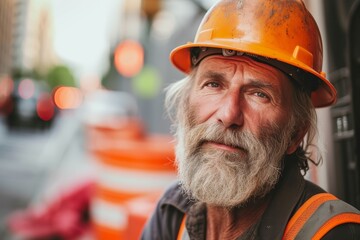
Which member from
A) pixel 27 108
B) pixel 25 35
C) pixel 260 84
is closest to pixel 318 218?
pixel 260 84

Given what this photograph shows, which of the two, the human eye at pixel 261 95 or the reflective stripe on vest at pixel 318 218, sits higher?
the human eye at pixel 261 95

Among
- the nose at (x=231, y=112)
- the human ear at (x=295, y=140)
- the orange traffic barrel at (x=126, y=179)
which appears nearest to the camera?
the nose at (x=231, y=112)

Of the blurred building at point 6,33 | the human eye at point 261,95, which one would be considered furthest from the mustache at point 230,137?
the blurred building at point 6,33

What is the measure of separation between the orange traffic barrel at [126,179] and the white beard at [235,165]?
1.80 meters

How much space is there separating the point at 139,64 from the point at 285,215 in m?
11.9

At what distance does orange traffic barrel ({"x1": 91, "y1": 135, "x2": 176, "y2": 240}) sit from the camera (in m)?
3.76

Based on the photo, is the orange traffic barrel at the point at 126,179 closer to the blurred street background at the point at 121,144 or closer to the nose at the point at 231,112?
the blurred street background at the point at 121,144

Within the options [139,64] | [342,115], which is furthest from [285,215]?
[139,64]

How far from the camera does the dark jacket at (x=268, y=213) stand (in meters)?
1.70

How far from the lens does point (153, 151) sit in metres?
3.80

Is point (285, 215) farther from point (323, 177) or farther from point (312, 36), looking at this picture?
point (323, 177)

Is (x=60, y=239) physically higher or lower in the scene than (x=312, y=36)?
lower

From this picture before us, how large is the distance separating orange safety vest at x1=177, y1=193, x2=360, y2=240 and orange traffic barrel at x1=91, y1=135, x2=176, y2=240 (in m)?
2.08

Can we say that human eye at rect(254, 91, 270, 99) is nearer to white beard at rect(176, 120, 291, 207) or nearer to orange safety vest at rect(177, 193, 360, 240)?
white beard at rect(176, 120, 291, 207)
